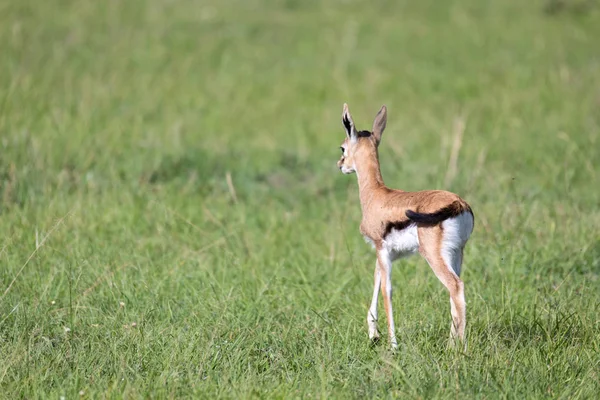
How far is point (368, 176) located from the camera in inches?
171

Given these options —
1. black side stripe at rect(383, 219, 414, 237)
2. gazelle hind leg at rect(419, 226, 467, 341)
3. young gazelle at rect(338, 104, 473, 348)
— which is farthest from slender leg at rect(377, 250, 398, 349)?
gazelle hind leg at rect(419, 226, 467, 341)

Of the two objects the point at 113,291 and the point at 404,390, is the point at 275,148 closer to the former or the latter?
the point at 113,291

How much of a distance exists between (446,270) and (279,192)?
141 inches

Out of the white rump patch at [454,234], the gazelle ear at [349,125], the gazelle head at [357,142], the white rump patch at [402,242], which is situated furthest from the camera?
the gazelle head at [357,142]

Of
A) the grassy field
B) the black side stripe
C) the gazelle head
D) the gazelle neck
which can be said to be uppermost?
the gazelle head

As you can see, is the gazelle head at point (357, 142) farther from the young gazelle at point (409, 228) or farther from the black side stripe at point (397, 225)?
the black side stripe at point (397, 225)

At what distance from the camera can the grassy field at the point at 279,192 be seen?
3830 mm

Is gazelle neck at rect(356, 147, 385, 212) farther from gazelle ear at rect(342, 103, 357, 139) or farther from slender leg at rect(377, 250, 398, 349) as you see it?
slender leg at rect(377, 250, 398, 349)

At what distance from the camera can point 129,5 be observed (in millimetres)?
12008

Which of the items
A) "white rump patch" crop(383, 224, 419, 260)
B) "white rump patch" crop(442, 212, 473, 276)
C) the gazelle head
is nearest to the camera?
"white rump patch" crop(442, 212, 473, 276)

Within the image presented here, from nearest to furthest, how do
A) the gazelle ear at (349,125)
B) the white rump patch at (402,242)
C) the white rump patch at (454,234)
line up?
the white rump patch at (454,234), the white rump patch at (402,242), the gazelle ear at (349,125)

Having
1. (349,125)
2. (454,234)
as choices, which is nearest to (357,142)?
(349,125)

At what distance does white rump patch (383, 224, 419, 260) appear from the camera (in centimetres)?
389

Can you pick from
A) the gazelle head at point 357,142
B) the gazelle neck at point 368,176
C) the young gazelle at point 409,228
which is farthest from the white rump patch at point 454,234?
the gazelle head at point 357,142
